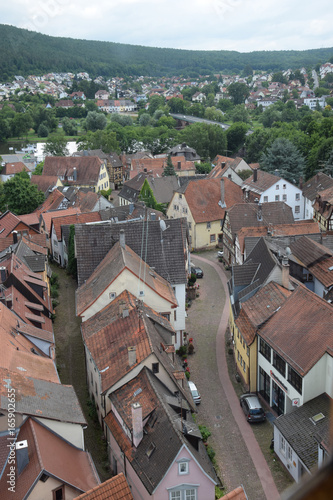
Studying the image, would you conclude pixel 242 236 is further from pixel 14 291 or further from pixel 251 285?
pixel 14 291

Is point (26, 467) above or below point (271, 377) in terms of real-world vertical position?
above

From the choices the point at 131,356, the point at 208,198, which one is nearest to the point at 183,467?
the point at 131,356

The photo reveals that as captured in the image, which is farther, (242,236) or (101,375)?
(242,236)

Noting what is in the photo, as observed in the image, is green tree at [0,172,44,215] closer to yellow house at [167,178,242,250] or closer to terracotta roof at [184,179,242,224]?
yellow house at [167,178,242,250]

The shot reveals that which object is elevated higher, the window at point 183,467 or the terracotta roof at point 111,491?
the terracotta roof at point 111,491

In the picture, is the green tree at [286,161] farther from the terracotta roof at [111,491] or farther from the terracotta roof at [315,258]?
the terracotta roof at [111,491]

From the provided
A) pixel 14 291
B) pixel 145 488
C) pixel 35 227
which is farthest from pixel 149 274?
pixel 35 227

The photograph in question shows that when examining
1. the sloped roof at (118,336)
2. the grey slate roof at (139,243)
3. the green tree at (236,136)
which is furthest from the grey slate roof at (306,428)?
the green tree at (236,136)
